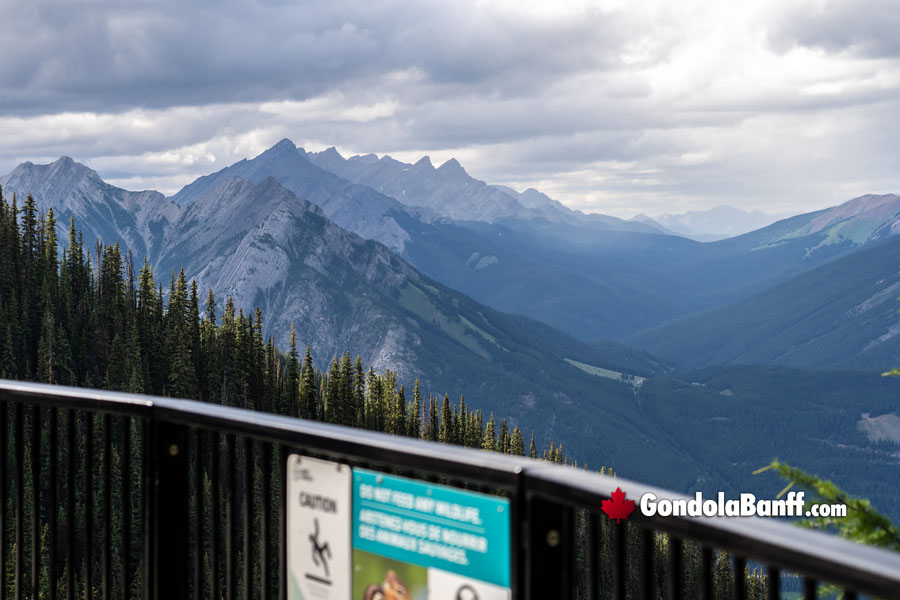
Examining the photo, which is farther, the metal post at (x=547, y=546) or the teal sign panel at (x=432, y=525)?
the teal sign panel at (x=432, y=525)

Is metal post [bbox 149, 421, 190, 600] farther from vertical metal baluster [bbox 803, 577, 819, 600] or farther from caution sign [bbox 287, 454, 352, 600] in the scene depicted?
vertical metal baluster [bbox 803, 577, 819, 600]

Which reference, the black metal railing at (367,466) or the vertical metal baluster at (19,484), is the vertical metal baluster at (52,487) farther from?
the vertical metal baluster at (19,484)

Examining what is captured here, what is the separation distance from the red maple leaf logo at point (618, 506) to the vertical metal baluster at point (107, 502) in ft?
10.4

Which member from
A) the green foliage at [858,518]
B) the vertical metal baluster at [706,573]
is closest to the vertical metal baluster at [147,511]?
the vertical metal baluster at [706,573]

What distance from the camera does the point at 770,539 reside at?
9.05 feet

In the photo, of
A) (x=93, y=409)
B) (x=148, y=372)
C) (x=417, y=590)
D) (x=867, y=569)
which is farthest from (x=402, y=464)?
(x=148, y=372)

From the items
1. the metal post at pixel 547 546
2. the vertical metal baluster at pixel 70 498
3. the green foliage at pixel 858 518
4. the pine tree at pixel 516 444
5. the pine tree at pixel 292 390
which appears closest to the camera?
the metal post at pixel 547 546

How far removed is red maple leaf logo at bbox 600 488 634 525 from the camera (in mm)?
3172

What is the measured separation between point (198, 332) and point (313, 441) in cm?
12584

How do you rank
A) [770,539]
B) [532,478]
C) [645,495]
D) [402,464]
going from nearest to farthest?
→ [770,539] → [645,495] → [532,478] → [402,464]

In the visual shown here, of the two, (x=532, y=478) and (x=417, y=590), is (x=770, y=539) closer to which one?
(x=532, y=478)

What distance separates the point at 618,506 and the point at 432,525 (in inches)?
37.6

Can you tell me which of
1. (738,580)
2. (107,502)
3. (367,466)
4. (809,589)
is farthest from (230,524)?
(809,589)

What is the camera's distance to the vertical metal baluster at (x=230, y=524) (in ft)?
15.7
